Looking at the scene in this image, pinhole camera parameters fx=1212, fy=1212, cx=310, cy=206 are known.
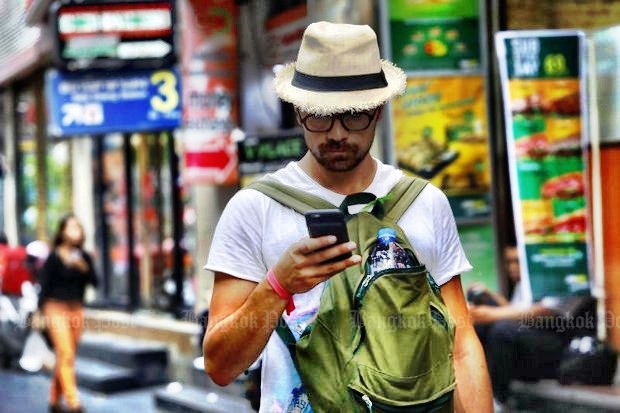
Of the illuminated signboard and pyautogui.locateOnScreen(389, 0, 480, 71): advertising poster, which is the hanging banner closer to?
the illuminated signboard

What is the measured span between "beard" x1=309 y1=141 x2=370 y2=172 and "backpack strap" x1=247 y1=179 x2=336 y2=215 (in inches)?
3.6

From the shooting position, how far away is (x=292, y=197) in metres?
3.02

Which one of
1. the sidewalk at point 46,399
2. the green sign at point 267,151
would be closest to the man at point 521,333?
the green sign at point 267,151

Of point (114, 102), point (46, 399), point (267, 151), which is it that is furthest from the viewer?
point (46, 399)

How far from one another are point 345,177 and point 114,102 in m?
9.81

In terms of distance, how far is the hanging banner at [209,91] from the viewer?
39.4ft

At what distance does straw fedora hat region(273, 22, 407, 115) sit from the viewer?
9.84ft

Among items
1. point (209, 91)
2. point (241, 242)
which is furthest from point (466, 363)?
point (209, 91)

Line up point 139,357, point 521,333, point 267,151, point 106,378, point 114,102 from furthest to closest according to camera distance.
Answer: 1. point 139,357
2. point 106,378
3. point 114,102
4. point 267,151
5. point 521,333

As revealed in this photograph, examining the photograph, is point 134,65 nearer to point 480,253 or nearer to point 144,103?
point 144,103

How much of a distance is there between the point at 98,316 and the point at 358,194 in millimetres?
14955

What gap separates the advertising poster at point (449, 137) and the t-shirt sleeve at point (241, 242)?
268 inches

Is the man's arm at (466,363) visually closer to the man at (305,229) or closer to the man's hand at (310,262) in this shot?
the man at (305,229)

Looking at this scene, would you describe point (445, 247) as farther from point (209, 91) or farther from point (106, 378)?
point (106, 378)
